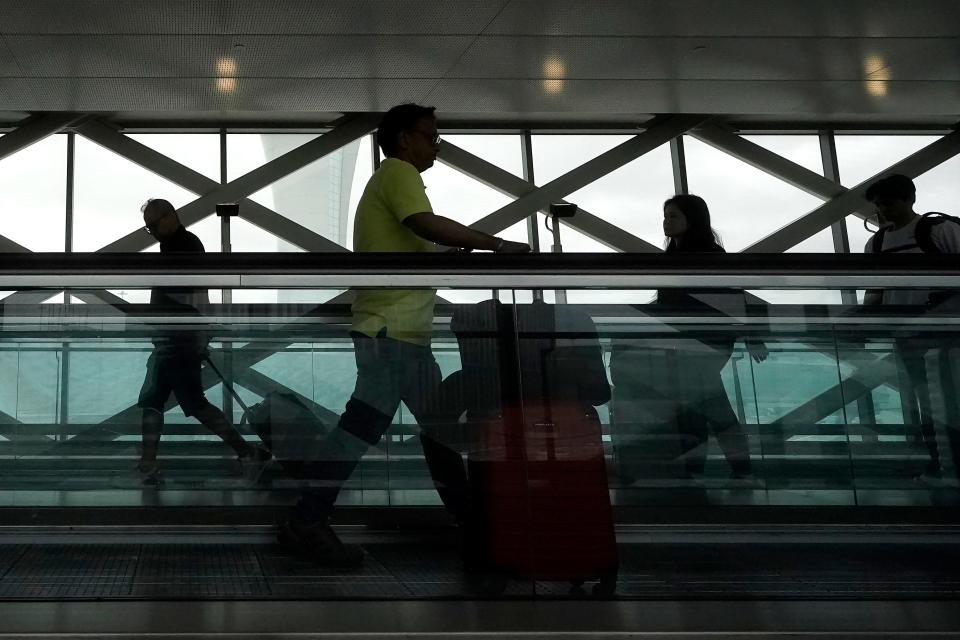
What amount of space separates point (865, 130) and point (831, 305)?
42.3 ft

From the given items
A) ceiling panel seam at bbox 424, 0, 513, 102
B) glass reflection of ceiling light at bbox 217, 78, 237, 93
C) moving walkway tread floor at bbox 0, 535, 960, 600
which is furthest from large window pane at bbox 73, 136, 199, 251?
moving walkway tread floor at bbox 0, 535, 960, 600

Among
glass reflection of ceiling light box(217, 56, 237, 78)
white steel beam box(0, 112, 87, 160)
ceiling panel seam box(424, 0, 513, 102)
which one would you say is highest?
white steel beam box(0, 112, 87, 160)

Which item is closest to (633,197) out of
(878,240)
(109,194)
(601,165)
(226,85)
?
(601,165)

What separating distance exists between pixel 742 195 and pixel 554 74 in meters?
4.67

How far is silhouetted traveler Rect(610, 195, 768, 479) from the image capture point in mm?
3162

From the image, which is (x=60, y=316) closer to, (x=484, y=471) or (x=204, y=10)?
(x=484, y=471)

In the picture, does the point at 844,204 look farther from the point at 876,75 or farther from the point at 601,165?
the point at 601,165

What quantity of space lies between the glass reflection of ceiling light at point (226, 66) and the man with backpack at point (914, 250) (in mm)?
6937

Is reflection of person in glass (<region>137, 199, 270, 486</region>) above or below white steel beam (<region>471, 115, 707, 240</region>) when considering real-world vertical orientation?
below

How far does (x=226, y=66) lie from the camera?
33.8 ft

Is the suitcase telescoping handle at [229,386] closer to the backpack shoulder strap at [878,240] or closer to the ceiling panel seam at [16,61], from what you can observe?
the backpack shoulder strap at [878,240]

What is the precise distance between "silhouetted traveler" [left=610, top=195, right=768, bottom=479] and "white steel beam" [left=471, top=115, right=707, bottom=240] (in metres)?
10.6

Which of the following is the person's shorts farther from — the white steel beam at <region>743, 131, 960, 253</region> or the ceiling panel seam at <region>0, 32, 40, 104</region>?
the white steel beam at <region>743, 131, 960, 253</region>

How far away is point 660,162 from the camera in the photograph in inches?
563
